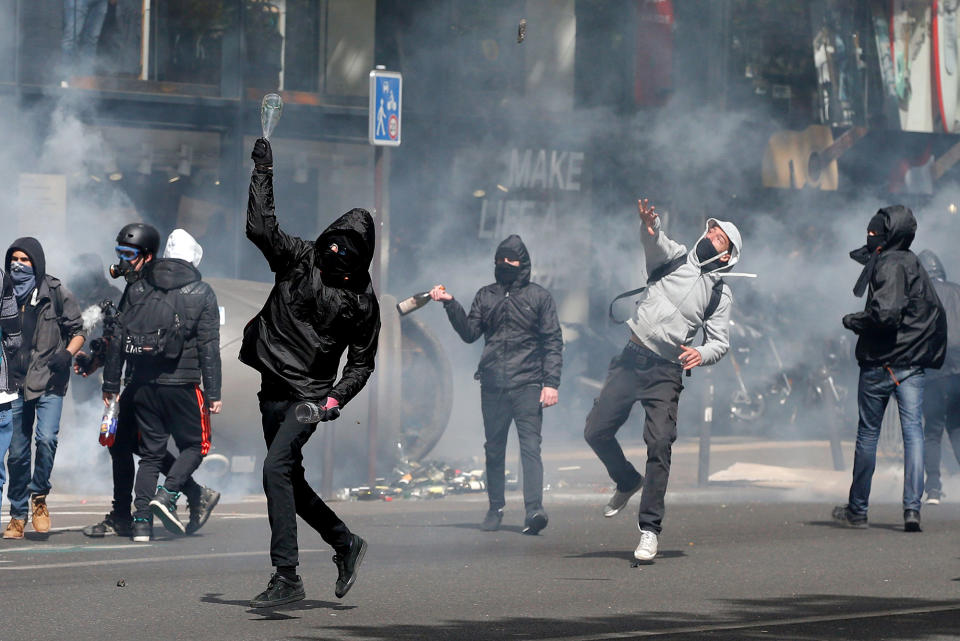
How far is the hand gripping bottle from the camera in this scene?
7773 mm

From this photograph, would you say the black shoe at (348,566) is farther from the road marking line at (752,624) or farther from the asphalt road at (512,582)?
the road marking line at (752,624)

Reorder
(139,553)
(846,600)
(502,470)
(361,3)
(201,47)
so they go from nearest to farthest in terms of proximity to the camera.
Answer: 1. (846,600)
2. (139,553)
3. (502,470)
4. (201,47)
5. (361,3)

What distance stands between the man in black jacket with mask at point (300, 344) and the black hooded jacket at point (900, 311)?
338 cm

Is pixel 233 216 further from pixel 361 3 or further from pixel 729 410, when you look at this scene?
pixel 729 410

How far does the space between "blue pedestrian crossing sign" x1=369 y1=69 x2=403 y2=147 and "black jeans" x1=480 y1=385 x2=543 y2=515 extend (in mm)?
2468

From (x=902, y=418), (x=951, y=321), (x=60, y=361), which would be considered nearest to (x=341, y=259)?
(x=60, y=361)

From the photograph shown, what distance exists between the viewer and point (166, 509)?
768 cm

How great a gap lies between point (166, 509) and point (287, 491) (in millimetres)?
2056


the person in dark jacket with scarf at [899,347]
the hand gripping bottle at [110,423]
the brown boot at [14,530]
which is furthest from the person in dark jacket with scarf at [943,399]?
the brown boot at [14,530]

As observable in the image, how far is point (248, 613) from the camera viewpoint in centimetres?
571

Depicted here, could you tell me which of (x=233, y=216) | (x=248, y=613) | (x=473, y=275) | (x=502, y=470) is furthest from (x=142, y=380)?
(x=473, y=275)

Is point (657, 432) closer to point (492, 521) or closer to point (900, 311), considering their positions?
point (492, 521)

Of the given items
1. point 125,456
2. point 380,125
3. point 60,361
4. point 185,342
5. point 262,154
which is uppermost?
point 380,125

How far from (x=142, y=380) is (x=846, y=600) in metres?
3.53
